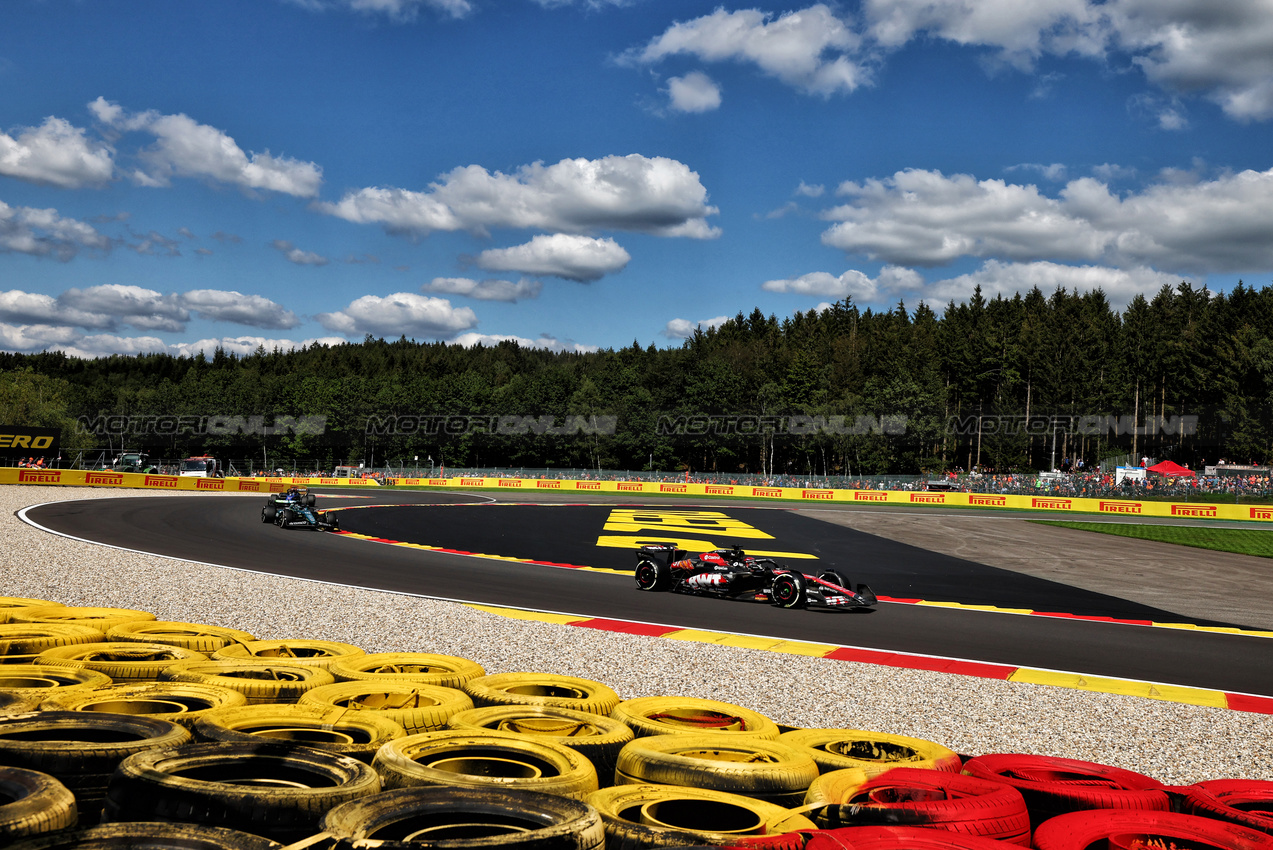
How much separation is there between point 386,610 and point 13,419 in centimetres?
11817

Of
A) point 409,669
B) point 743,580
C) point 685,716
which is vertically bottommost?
point 743,580

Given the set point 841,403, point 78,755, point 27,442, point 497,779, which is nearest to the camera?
point 78,755

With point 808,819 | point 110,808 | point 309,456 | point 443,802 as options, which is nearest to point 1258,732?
point 808,819

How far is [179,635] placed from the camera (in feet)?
22.4

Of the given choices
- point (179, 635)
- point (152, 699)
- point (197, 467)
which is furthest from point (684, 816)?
point (197, 467)

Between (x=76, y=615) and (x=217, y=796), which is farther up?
(x=217, y=796)

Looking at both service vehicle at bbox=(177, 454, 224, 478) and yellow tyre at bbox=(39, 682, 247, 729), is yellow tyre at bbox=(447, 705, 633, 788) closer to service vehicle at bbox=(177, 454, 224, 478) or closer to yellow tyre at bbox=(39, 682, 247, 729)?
yellow tyre at bbox=(39, 682, 247, 729)

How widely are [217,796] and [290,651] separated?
14.2 ft

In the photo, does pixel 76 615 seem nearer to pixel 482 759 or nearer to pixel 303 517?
pixel 482 759

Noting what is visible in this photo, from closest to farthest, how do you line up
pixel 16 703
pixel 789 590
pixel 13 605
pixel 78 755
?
pixel 78 755 < pixel 16 703 < pixel 13 605 < pixel 789 590

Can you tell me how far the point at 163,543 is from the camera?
20375 mm

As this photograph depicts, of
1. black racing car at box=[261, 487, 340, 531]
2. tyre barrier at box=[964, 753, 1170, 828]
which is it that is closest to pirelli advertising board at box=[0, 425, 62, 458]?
black racing car at box=[261, 487, 340, 531]

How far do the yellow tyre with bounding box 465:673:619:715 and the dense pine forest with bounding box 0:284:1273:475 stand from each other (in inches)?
3222

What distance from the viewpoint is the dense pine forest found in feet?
274
